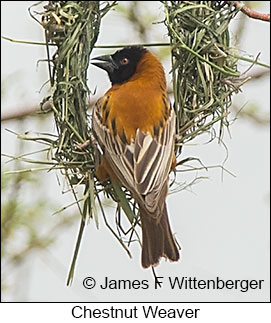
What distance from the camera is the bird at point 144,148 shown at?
3463 mm

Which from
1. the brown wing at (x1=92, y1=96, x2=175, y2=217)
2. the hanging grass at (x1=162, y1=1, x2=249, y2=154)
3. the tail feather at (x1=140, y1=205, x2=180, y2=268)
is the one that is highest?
the hanging grass at (x1=162, y1=1, x2=249, y2=154)

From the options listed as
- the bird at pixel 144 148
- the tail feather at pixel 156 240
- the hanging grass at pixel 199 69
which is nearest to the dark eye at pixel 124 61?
the bird at pixel 144 148

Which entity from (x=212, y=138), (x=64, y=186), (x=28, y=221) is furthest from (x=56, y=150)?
(x=28, y=221)

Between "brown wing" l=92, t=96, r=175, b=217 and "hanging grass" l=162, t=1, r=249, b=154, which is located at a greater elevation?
"hanging grass" l=162, t=1, r=249, b=154

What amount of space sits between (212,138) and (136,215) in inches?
12.6

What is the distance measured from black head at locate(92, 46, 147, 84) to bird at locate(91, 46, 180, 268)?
0.08 m

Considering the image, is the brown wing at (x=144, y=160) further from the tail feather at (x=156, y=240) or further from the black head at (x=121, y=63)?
the black head at (x=121, y=63)

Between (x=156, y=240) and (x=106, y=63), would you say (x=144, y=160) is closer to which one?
(x=156, y=240)

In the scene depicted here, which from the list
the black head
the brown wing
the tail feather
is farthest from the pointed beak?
the tail feather

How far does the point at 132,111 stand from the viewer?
3.63 m

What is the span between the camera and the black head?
3.89m

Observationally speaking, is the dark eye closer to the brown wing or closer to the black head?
the black head

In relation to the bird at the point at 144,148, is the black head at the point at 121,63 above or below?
above

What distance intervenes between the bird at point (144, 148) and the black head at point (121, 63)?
0.28 feet
